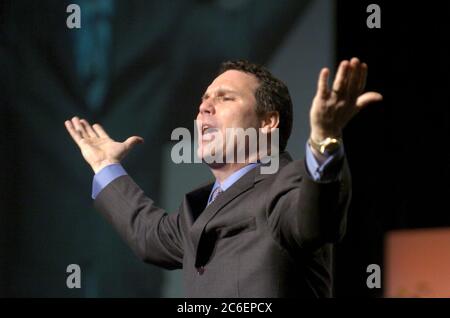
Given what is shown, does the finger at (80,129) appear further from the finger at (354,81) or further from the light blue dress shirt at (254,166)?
the finger at (354,81)

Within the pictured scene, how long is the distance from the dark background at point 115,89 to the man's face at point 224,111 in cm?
127

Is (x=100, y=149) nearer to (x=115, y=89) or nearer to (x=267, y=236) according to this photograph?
(x=267, y=236)

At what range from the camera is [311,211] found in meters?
1.29

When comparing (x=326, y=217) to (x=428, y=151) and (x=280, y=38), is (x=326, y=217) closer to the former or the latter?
(x=280, y=38)

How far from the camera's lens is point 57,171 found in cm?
302

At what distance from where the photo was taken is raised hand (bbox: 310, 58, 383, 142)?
121 cm

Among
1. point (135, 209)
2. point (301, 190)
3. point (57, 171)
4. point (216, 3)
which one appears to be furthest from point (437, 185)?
point (301, 190)

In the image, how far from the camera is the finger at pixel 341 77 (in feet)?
3.92

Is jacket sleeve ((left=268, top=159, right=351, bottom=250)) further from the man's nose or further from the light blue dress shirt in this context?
the man's nose

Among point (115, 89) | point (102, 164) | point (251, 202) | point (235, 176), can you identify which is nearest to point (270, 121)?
point (235, 176)

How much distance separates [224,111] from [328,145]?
17.4 inches

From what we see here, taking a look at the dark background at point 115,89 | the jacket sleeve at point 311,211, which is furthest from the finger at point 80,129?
the dark background at point 115,89
